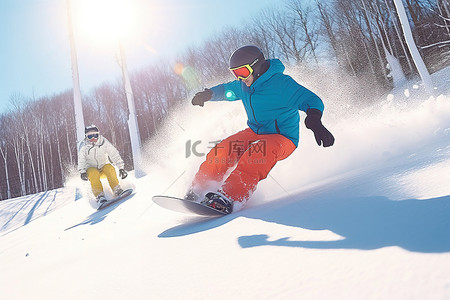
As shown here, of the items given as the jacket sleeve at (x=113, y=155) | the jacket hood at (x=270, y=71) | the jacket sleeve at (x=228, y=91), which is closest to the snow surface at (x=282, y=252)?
the jacket hood at (x=270, y=71)

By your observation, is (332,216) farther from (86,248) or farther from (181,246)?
(86,248)

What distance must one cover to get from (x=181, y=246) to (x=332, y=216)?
2.04 feet

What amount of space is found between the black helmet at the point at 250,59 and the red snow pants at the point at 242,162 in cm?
53

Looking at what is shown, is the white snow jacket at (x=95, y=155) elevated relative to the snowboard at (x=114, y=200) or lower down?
elevated

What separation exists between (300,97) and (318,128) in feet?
1.27

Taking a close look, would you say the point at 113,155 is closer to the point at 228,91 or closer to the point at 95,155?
the point at 95,155

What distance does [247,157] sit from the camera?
1.95 metres

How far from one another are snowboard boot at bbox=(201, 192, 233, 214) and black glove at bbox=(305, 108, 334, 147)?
0.68m

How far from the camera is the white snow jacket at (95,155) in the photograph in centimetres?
424

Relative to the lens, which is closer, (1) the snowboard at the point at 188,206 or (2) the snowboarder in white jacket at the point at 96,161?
(1) the snowboard at the point at 188,206

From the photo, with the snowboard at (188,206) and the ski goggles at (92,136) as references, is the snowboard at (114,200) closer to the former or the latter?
the ski goggles at (92,136)

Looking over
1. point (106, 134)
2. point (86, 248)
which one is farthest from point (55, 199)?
point (106, 134)

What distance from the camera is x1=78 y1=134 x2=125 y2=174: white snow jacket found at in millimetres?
4242

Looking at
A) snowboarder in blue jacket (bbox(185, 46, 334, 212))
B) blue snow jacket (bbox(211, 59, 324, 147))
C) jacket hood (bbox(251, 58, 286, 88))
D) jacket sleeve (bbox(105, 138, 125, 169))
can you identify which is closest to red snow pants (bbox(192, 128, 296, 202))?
snowboarder in blue jacket (bbox(185, 46, 334, 212))
